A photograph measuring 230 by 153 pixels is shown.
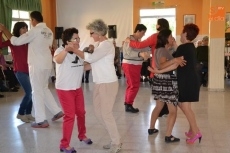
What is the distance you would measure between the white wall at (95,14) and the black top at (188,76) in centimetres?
910

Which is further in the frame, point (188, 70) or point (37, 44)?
point (37, 44)

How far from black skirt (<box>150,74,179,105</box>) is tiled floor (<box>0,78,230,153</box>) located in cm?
52

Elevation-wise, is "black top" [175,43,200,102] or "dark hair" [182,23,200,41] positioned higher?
"dark hair" [182,23,200,41]

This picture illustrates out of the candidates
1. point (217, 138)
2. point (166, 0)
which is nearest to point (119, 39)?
point (166, 0)

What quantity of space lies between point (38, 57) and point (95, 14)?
8.88 metres

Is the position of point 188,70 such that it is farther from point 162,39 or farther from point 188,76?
point 162,39

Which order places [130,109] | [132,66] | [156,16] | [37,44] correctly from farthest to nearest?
[156,16] < [130,109] < [132,66] < [37,44]

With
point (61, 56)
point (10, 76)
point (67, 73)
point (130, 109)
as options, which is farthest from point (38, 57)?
point (10, 76)

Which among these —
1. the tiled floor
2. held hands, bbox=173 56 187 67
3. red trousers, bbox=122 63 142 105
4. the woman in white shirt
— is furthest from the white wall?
the woman in white shirt

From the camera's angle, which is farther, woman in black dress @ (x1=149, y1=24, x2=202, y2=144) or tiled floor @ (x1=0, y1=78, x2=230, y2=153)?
tiled floor @ (x1=0, y1=78, x2=230, y2=153)

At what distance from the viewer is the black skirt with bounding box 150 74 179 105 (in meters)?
3.42

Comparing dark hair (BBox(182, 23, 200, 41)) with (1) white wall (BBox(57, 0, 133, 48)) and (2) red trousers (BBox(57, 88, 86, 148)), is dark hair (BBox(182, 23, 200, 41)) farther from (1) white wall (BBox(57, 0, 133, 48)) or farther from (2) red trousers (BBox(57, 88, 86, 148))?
(1) white wall (BBox(57, 0, 133, 48))

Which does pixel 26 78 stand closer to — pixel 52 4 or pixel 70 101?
pixel 70 101

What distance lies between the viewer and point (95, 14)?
12.8 meters
